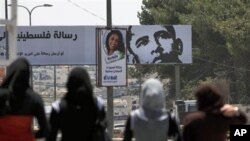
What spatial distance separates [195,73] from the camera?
193 feet

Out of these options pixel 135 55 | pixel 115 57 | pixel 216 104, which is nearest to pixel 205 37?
pixel 135 55

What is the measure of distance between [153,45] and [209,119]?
35284 mm

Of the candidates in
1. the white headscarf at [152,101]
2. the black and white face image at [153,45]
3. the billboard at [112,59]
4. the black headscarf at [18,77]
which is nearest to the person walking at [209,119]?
the white headscarf at [152,101]

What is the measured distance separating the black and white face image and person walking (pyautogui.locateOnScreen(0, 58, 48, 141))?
34434mm

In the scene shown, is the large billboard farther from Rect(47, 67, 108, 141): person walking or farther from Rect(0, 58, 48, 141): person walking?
Rect(0, 58, 48, 141): person walking

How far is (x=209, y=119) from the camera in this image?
5688 mm

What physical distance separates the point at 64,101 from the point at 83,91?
0.24 m

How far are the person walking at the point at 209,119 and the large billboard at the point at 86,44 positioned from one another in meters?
34.3

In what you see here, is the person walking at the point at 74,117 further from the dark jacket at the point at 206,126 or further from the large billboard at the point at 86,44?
the large billboard at the point at 86,44

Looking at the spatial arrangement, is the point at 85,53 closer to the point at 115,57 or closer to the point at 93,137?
the point at 115,57

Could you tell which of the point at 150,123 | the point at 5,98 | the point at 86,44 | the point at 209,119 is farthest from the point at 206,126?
the point at 86,44

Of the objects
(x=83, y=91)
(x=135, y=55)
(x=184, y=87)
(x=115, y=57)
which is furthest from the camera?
(x=184, y=87)

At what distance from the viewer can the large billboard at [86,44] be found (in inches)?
1582

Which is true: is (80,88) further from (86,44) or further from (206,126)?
(86,44)
